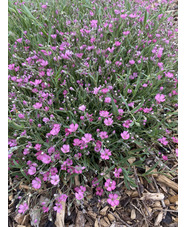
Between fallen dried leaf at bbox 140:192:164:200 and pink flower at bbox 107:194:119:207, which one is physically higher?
pink flower at bbox 107:194:119:207

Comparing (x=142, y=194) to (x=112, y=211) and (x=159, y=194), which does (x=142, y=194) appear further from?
(x=112, y=211)

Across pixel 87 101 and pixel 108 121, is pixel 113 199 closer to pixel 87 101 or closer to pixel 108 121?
pixel 108 121

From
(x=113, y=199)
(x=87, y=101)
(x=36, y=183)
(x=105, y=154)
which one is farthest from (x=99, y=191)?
(x=87, y=101)

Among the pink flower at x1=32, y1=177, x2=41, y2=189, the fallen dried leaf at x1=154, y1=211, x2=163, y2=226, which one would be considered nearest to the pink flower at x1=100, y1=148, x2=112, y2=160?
the pink flower at x1=32, y1=177, x2=41, y2=189

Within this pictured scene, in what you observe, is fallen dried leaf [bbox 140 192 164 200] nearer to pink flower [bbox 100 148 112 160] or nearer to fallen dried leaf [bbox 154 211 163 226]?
fallen dried leaf [bbox 154 211 163 226]

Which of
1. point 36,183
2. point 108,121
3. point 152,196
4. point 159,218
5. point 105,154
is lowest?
point 159,218

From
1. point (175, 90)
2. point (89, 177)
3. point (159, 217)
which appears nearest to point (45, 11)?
point (175, 90)

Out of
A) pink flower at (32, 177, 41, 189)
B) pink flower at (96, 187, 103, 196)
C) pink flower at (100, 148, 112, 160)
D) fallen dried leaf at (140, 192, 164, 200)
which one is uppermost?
pink flower at (100, 148, 112, 160)

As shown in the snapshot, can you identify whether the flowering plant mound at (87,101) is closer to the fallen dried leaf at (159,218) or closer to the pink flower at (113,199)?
the pink flower at (113,199)

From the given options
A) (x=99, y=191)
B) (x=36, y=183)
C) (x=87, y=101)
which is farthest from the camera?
(x=87, y=101)

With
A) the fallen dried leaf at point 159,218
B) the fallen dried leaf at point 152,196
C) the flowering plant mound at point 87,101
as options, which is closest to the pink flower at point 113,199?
the flowering plant mound at point 87,101
